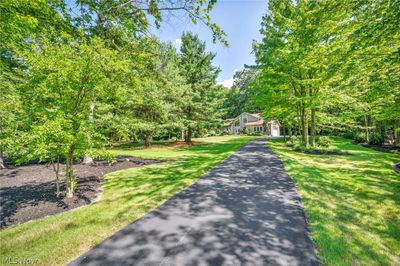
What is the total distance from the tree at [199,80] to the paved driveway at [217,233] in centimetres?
1859

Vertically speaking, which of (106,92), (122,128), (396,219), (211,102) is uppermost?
(211,102)

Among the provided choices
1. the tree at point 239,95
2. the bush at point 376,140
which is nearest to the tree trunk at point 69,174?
the bush at point 376,140

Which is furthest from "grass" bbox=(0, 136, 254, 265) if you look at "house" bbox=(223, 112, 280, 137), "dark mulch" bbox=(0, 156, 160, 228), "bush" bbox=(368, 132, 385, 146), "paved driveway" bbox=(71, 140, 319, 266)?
"house" bbox=(223, 112, 280, 137)

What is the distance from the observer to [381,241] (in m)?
3.59

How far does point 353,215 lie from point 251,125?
49.6 m

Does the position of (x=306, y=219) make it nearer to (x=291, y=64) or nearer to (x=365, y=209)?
(x=365, y=209)

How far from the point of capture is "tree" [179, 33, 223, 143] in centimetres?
2444

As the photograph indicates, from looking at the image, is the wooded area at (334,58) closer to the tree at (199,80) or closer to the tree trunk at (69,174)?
the tree at (199,80)

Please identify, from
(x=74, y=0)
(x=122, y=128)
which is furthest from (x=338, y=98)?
(x=74, y=0)

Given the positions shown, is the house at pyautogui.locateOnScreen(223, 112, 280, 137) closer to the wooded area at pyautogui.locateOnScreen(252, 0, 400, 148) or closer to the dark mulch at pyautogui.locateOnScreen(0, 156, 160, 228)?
the wooded area at pyautogui.locateOnScreen(252, 0, 400, 148)

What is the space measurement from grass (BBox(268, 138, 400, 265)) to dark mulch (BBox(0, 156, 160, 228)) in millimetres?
6040

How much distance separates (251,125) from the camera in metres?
53.0

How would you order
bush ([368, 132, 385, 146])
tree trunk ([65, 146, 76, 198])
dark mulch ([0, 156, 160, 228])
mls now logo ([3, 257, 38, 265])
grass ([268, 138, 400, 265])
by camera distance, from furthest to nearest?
1. bush ([368, 132, 385, 146])
2. tree trunk ([65, 146, 76, 198])
3. dark mulch ([0, 156, 160, 228])
4. grass ([268, 138, 400, 265])
5. mls now logo ([3, 257, 38, 265])

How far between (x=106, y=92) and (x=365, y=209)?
797 centimetres
